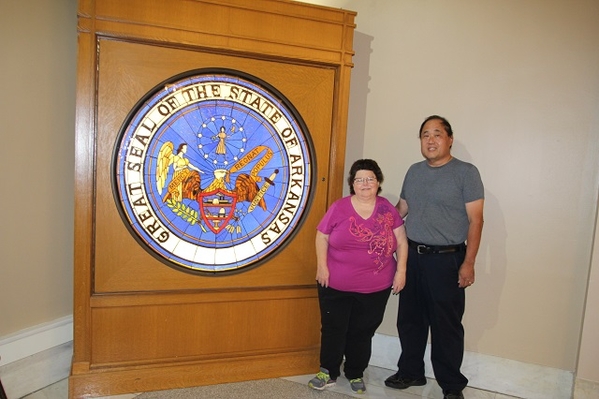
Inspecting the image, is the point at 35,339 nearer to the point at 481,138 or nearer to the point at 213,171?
the point at 213,171

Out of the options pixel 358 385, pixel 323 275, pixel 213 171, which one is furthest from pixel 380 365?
pixel 213 171

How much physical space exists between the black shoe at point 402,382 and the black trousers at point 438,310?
213 millimetres

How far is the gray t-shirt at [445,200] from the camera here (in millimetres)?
2531

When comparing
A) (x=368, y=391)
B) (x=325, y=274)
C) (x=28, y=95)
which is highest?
(x=28, y=95)

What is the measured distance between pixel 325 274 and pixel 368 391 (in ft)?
2.57

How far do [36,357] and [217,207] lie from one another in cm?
126

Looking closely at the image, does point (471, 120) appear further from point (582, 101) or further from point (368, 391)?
point (368, 391)

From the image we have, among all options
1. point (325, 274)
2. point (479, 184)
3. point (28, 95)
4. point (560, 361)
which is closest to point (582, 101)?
point (479, 184)

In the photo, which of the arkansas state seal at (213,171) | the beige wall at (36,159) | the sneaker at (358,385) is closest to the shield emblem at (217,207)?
the arkansas state seal at (213,171)

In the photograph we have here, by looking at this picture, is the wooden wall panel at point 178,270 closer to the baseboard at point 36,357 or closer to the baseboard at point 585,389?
the baseboard at point 36,357

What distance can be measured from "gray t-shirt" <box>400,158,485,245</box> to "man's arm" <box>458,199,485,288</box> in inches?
1.4

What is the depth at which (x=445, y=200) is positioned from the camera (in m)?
2.57

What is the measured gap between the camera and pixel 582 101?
2.73 metres

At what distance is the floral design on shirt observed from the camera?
2.53 meters
